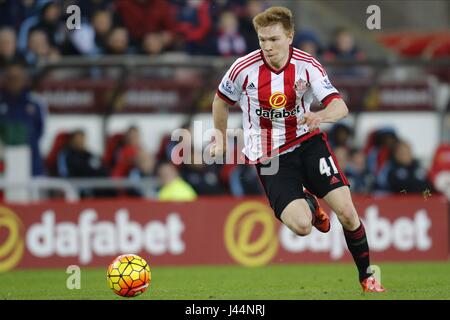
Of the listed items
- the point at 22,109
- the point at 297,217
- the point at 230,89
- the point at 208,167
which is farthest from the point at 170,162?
the point at 297,217

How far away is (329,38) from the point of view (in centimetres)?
2020

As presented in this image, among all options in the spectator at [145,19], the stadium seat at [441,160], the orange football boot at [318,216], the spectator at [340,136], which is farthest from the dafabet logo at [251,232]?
the orange football boot at [318,216]

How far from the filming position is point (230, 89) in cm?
1004

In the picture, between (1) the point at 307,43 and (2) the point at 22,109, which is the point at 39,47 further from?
(1) the point at 307,43

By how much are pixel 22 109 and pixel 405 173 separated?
5471 mm

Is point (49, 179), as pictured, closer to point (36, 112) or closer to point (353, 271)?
point (36, 112)

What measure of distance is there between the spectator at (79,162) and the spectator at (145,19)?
8.45 ft

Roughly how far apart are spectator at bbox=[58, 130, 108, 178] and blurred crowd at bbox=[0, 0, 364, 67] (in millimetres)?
1419

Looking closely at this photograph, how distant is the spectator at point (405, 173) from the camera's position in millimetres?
16172

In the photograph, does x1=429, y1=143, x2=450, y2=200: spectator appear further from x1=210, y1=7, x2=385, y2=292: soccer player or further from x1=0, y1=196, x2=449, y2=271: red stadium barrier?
x1=210, y1=7, x2=385, y2=292: soccer player

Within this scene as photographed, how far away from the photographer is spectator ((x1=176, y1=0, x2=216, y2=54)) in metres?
18.0

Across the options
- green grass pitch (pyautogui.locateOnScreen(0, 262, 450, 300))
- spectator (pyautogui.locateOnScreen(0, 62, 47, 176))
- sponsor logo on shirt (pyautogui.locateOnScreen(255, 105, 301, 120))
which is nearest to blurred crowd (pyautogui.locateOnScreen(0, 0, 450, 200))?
spectator (pyautogui.locateOnScreen(0, 62, 47, 176))
